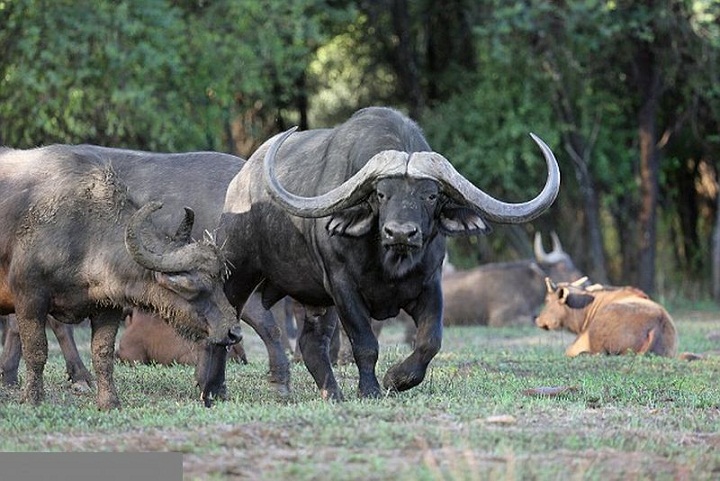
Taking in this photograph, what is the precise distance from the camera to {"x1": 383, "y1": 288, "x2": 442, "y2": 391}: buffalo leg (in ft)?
34.3

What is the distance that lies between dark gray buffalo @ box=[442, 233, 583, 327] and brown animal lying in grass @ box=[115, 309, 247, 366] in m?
9.62

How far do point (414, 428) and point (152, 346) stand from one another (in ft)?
20.0

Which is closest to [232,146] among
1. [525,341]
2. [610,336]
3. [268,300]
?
[525,341]

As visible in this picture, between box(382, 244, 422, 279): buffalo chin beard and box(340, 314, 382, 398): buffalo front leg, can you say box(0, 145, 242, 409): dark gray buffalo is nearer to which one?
box(340, 314, 382, 398): buffalo front leg

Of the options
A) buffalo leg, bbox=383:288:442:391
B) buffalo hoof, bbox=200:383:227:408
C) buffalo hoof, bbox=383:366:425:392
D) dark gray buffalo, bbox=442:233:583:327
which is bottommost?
dark gray buffalo, bbox=442:233:583:327

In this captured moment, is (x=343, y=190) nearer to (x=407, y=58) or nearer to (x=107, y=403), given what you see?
(x=107, y=403)

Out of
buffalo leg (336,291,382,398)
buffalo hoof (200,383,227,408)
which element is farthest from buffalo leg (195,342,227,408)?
buffalo leg (336,291,382,398)

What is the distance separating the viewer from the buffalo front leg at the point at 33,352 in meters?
10.4

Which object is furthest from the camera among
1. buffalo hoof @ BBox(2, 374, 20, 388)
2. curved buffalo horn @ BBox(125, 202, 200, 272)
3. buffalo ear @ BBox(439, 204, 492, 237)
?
buffalo hoof @ BBox(2, 374, 20, 388)

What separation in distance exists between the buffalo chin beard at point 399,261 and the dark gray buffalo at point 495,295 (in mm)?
13213

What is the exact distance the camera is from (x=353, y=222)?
10352 mm

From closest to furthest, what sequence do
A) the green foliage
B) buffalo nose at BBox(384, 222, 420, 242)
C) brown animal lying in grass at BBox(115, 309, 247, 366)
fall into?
1. buffalo nose at BBox(384, 222, 420, 242)
2. brown animal lying in grass at BBox(115, 309, 247, 366)
3. the green foliage

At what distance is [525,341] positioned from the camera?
19188 millimetres

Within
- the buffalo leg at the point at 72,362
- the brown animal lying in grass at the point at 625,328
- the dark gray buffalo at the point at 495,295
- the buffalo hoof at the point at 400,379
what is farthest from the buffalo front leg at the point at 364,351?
the dark gray buffalo at the point at 495,295
